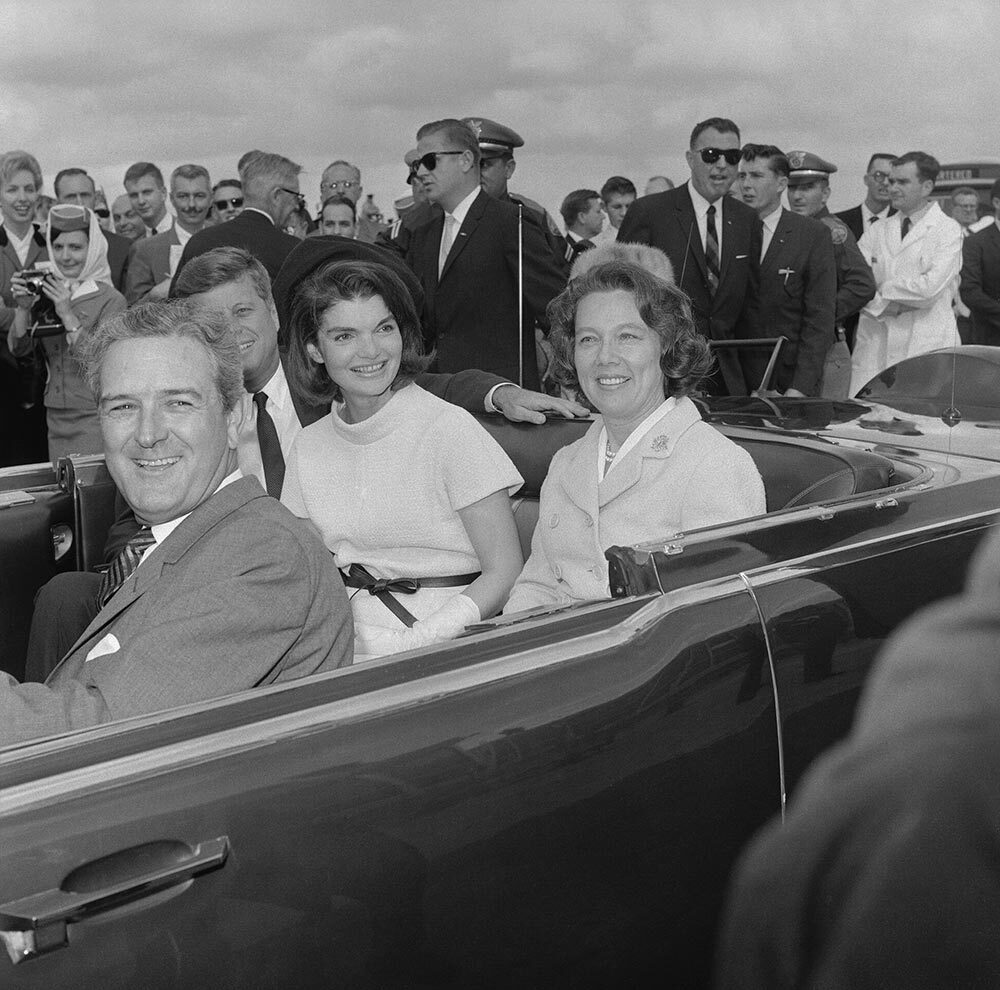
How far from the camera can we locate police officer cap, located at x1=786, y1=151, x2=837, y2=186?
754cm

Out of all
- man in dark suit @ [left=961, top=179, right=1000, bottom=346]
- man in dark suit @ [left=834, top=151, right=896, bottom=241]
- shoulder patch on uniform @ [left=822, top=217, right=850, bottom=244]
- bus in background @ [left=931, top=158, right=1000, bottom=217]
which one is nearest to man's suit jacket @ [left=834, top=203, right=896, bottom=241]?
man in dark suit @ [left=834, top=151, right=896, bottom=241]

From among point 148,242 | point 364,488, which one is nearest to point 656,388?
point 364,488

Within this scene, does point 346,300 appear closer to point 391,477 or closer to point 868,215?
point 391,477

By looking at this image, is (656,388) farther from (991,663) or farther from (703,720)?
(703,720)

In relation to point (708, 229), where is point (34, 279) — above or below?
below

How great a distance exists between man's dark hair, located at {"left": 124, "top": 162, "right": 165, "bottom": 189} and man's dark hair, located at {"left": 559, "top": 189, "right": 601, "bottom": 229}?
270 centimetres

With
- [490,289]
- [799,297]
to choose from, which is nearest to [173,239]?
[490,289]

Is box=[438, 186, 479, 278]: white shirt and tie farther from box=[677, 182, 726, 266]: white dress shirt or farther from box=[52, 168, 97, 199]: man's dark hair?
box=[52, 168, 97, 199]: man's dark hair

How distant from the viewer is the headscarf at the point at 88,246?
576 cm

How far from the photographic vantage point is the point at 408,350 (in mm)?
2998

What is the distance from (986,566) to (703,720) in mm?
692

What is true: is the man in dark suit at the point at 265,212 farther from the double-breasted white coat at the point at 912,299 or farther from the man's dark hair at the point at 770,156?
Answer: the double-breasted white coat at the point at 912,299

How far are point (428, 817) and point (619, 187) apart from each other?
828 cm

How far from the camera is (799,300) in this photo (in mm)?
6160
